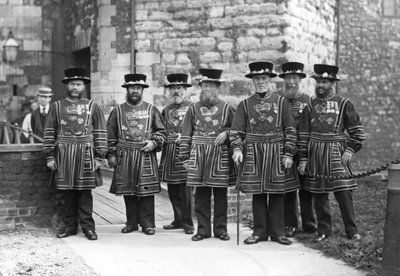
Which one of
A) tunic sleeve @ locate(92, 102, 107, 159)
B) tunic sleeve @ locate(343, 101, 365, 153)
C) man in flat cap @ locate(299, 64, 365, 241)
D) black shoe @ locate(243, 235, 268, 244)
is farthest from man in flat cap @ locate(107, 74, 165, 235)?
tunic sleeve @ locate(343, 101, 365, 153)

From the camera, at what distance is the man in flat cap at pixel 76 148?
7.03m

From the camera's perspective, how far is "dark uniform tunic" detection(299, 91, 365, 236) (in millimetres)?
6730

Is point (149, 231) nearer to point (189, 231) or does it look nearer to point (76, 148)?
point (189, 231)

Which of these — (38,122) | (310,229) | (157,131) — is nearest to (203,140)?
(157,131)

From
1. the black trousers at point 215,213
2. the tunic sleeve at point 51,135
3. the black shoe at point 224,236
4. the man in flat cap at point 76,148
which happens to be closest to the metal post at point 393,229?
the black shoe at point 224,236

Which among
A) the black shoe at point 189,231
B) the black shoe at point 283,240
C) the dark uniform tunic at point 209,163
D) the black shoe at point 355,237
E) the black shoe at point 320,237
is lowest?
the black shoe at point 189,231

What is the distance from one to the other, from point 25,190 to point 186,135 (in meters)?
2.02

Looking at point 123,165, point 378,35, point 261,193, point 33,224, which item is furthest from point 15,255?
point 378,35

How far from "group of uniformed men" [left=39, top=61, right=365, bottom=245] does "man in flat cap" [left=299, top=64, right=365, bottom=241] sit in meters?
0.01

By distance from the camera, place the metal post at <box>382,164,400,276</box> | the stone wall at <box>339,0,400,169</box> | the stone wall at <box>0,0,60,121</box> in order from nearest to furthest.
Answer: the metal post at <box>382,164,400,276</box> → the stone wall at <box>339,0,400,169</box> → the stone wall at <box>0,0,60,121</box>

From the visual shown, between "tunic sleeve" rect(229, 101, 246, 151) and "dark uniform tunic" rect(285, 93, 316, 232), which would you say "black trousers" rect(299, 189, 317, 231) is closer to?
"dark uniform tunic" rect(285, 93, 316, 232)

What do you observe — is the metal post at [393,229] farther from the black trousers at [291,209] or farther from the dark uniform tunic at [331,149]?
the black trousers at [291,209]

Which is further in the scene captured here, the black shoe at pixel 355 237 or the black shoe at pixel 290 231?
the black shoe at pixel 290 231

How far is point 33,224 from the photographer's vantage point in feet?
23.9
